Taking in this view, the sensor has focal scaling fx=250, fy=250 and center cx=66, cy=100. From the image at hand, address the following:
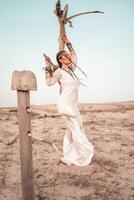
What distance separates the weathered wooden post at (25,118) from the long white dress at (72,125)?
197 centimetres

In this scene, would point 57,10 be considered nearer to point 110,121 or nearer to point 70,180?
point 70,180

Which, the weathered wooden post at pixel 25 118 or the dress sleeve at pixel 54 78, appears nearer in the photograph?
the weathered wooden post at pixel 25 118

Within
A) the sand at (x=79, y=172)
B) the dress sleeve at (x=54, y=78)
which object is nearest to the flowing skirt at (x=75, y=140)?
the sand at (x=79, y=172)

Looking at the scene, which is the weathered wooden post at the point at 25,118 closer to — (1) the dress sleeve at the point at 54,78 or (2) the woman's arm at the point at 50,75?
(2) the woman's arm at the point at 50,75

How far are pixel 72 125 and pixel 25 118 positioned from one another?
251 cm

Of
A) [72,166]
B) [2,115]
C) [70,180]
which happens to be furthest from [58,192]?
[2,115]

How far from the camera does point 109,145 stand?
27.0ft

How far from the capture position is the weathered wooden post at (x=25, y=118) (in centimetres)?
295

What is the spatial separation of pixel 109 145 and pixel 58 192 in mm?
3979

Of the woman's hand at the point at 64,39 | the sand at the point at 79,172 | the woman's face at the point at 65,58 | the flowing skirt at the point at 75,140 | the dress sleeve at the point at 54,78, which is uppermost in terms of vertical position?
the woman's hand at the point at 64,39

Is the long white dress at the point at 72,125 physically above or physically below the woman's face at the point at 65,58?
below

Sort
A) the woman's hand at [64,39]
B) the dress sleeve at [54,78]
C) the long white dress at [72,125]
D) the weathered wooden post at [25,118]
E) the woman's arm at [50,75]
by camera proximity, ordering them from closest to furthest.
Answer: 1. the weathered wooden post at [25,118]
2. the woman's arm at [50,75]
3. the dress sleeve at [54,78]
4. the woman's hand at [64,39]
5. the long white dress at [72,125]

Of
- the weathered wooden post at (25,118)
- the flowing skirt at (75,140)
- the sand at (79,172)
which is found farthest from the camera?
the flowing skirt at (75,140)

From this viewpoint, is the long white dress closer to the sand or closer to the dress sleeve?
the dress sleeve
